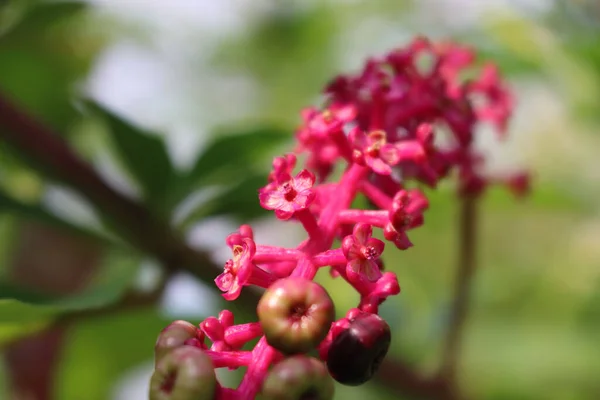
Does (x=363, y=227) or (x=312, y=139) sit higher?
(x=312, y=139)

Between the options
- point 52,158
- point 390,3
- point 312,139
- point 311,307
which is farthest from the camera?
point 390,3

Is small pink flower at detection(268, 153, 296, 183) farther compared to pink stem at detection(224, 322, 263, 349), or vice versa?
small pink flower at detection(268, 153, 296, 183)

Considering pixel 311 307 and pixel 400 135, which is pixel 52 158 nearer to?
pixel 400 135

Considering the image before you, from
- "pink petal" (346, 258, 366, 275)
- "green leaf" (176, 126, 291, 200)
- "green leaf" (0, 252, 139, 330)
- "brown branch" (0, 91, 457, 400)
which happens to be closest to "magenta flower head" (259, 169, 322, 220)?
"pink petal" (346, 258, 366, 275)

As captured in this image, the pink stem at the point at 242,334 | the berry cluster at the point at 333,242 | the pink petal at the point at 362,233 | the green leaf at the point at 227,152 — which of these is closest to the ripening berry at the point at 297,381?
the berry cluster at the point at 333,242

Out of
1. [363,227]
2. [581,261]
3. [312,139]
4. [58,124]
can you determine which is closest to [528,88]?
[581,261]

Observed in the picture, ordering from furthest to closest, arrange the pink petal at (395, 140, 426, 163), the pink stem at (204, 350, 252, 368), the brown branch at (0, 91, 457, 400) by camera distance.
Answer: the brown branch at (0, 91, 457, 400), the pink petal at (395, 140, 426, 163), the pink stem at (204, 350, 252, 368)

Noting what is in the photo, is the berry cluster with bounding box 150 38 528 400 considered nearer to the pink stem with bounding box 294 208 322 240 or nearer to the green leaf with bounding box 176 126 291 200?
the pink stem with bounding box 294 208 322 240

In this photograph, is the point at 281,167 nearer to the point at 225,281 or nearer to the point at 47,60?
the point at 225,281
